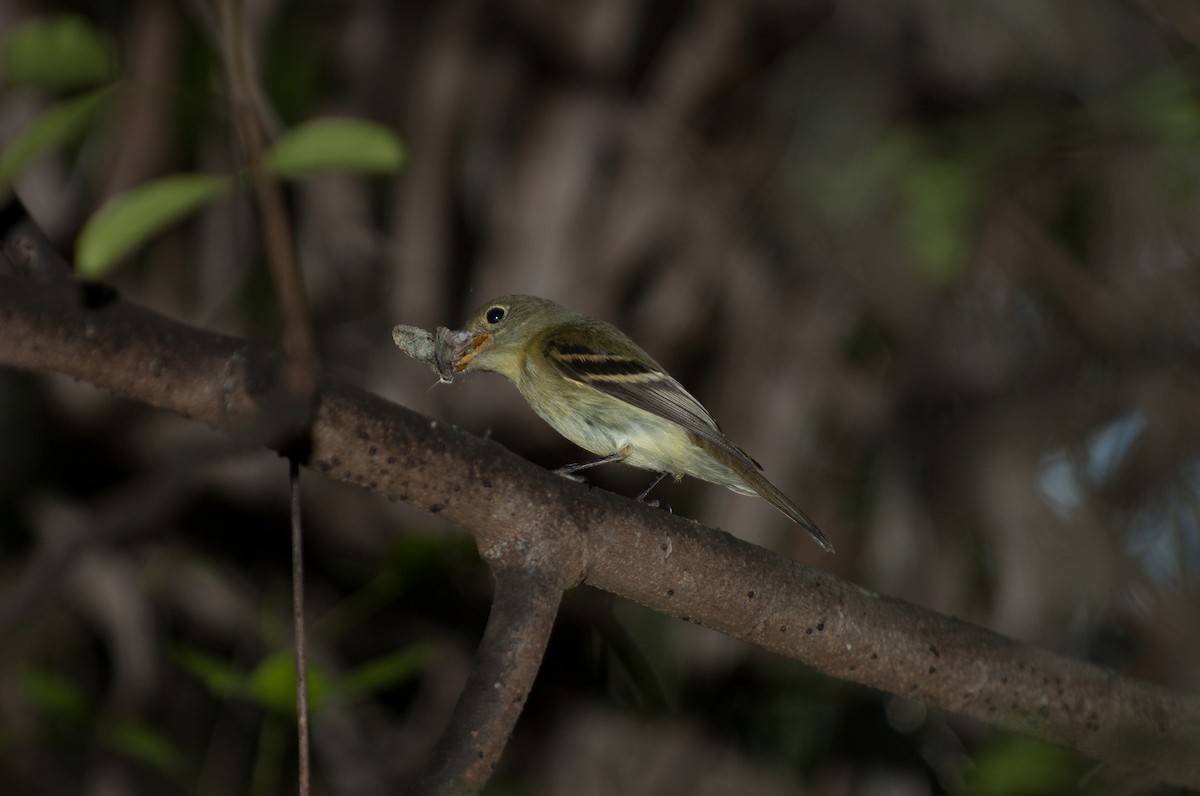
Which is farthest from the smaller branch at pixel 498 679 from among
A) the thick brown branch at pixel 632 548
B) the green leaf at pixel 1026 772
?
the green leaf at pixel 1026 772

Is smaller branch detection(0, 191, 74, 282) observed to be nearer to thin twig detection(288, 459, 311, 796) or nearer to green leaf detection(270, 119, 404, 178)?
thin twig detection(288, 459, 311, 796)

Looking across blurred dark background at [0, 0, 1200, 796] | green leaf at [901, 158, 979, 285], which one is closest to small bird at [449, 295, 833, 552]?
blurred dark background at [0, 0, 1200, 796]

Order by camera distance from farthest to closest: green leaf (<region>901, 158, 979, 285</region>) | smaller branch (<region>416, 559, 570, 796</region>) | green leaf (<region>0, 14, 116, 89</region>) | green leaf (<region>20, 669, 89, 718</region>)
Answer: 1. green leaf (<region>901, 158, 979, 285</region>)
2. green leaf (<region>20, 669, 89, 718</region>)
3. smaller branch (<region>416, 559, 570, 796</region>)
4. green leaf (<region>0, 14, 116, 89</region>)

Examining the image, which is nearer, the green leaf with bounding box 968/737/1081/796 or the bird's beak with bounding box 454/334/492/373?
the green leaf with bounding box 968/737/1081/796

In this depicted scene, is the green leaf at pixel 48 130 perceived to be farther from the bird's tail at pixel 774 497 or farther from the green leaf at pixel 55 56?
the bird's tail at pixel 774 497

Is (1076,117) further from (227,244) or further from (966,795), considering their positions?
(227,244)

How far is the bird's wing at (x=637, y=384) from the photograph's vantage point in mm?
3229

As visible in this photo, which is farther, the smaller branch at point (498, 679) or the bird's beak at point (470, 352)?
the bird's beak at point (470, 352)

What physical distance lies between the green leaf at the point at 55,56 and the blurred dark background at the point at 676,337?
2403mm

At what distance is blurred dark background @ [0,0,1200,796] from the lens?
384 centimetres

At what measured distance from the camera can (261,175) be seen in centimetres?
111

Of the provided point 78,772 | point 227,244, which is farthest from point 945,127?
point 78,772

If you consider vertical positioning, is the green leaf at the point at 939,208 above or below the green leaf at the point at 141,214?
below

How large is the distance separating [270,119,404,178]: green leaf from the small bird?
2.11 m
